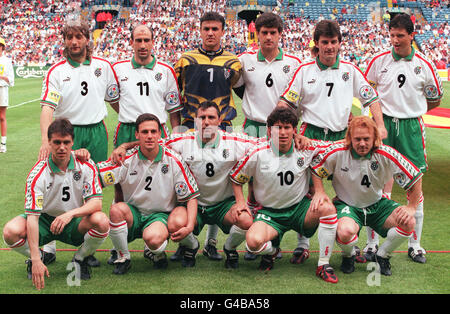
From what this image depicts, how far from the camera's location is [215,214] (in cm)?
450

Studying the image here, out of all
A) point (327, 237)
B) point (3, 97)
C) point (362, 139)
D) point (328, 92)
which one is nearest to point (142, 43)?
point (328, 92)

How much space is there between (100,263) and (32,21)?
3932 cm

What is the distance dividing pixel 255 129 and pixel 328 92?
84 centimetres

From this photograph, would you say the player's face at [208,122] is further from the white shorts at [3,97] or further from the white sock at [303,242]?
the white shorts at [3,97]

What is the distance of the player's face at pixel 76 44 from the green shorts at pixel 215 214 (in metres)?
1.76

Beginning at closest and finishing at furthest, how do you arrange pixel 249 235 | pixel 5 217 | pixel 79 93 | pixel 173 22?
pixel 249 235
pixel 79 93
pixel 5 217
pixel 173 22

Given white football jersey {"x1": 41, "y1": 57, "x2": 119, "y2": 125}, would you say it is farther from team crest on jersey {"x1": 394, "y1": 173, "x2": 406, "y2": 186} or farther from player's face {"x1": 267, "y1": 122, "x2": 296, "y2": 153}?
team crest on jersey {"x1": 394, "y1": 173, "x2": 406, "y2": 186}

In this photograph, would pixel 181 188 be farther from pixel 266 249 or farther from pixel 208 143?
pixel 266 249

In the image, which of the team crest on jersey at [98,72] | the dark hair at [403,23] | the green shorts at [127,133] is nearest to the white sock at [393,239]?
the dark hair at [403,23]

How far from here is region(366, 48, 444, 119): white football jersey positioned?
482 centimetres

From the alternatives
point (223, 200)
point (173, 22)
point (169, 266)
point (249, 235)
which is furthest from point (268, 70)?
point (173, 22)

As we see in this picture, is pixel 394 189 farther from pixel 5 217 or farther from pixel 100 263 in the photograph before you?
pixel 5 217

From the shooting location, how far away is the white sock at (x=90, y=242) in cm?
398

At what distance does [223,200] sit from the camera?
14.9 feet
